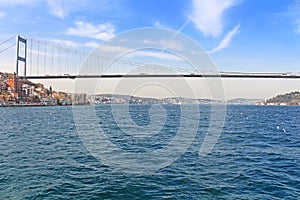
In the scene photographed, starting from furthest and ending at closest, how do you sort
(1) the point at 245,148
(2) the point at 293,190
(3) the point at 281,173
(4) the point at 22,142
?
(4) the point at 22,142 < (1) the point at 245,148 < (3) the point at 281,173 < (2) the point at 293,190

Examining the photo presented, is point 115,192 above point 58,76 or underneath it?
underneath

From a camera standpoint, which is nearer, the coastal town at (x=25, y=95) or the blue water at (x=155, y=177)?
the blue water at (x=155, y=177)

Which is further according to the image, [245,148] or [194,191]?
[245,148]

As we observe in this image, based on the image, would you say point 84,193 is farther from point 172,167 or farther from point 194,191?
point 172,167

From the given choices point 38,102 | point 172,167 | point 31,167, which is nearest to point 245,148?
point 172,167

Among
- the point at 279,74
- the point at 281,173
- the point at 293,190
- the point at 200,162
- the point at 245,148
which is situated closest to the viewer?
the point at 293,190

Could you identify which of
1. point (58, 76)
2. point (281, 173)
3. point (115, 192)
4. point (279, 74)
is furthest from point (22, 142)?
point (279, 74)

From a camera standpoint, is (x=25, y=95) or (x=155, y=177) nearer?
(x=155, y=177)

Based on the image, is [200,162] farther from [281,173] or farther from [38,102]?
[38,102]

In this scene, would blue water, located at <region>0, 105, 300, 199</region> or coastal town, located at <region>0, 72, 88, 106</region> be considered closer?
blue water, located at <region>0, 105, 300, 199</region>
